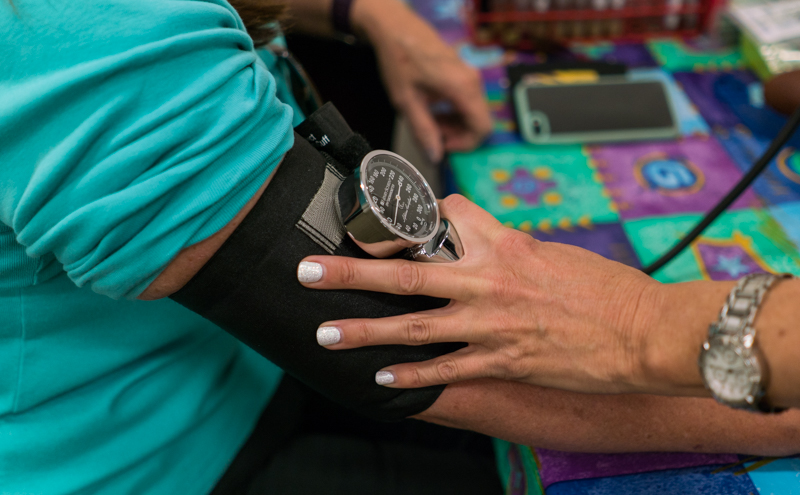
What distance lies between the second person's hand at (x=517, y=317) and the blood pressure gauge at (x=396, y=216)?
0.06ft

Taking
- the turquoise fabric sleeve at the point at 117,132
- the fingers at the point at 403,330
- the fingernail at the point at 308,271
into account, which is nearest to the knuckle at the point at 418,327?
the fingers at the point at 403,330

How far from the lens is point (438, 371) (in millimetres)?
562

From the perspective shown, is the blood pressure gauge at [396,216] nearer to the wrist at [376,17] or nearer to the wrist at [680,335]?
the wrist at [680,335]

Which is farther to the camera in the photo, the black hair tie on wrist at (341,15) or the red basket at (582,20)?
the red basket at (582,20)

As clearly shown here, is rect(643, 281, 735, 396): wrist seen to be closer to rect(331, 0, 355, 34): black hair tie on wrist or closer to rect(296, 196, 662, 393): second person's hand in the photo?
rect(296, 196, 662, 393): second person's hand

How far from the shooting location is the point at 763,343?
0.44m

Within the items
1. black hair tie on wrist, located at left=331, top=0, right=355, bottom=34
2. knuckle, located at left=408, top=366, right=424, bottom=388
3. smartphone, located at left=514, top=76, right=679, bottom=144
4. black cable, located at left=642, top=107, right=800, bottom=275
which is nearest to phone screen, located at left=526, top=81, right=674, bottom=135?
smartphone, located at left=514, top=76, right=679, bottom=144

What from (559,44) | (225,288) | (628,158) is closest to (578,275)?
(225,288)

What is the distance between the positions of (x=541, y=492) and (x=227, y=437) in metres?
0.38

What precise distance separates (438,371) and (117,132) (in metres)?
0.36

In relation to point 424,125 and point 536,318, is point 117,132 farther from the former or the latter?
point 424,125

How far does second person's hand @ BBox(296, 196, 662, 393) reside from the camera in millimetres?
523

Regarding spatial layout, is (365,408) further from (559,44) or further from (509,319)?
(559,44)

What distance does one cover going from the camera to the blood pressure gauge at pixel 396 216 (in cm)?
52
